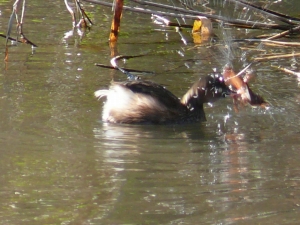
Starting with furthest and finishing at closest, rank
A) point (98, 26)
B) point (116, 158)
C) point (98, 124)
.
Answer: point (98, 26)
point (98, 124)
point (116, 158)

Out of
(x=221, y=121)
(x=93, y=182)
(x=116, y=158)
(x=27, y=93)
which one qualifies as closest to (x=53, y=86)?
(x=27, y=93)

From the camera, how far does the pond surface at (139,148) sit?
159 inches

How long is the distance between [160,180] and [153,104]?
6.62 ft

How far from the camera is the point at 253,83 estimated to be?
7562 mm

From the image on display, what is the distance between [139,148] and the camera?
539 centimetres

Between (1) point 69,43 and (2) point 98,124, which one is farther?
(1) point 69,43

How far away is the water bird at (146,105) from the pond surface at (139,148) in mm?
116

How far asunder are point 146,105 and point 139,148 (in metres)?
1.16

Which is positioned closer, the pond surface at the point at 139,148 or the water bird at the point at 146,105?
the pond surface at the point at 139,148

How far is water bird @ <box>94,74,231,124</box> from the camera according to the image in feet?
21.1

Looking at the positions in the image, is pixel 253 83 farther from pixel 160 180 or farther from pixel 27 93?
pixel 160 180

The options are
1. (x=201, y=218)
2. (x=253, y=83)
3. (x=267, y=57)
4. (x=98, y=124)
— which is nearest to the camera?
(x=201, y=218)

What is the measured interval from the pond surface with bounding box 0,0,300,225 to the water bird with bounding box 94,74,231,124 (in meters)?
0.12

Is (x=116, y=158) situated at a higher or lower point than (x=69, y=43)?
lower
